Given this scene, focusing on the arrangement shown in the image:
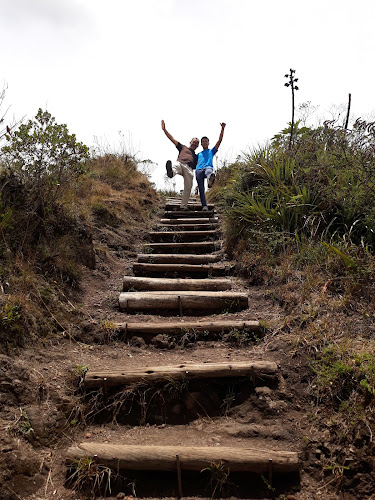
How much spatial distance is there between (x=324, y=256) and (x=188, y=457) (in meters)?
2.50

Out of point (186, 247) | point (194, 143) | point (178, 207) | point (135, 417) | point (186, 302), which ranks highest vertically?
point (194, 143)

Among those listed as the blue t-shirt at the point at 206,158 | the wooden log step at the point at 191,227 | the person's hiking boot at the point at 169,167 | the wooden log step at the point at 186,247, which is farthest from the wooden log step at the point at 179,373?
the blue t-shirt at the point at 206,158

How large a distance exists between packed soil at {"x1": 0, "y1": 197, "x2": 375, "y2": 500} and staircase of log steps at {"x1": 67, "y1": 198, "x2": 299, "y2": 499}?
0.11ft

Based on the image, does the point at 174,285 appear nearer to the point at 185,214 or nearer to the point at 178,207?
the point at 185,214

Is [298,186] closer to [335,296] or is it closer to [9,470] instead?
[335,296]

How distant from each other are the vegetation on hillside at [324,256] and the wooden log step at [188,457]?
28 cm

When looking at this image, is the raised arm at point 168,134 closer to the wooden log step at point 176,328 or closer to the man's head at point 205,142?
the man's head at point 205,142

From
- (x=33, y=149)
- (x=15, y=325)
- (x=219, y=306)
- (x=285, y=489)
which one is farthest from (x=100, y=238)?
(x=285, y=489)

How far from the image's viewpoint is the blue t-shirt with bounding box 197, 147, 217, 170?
7.41 meters

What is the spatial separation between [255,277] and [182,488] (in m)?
2.82

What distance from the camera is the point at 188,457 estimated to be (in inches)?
82.9

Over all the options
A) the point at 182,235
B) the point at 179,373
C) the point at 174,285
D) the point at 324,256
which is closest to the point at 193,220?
the point at 182,235

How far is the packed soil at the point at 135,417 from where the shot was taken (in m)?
2.02

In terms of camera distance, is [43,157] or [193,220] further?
[193,220]
